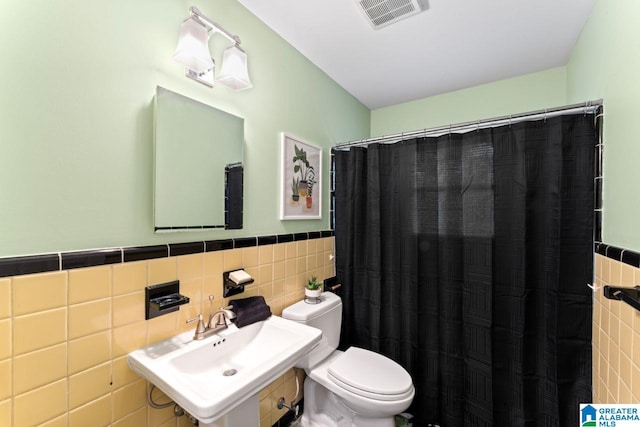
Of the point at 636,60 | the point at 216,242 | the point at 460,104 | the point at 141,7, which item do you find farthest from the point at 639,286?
the point at 141,7

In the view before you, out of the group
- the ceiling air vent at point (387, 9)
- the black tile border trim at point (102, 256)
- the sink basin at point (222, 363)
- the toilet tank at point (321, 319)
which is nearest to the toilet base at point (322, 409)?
the toilet tank at point (321, 319)

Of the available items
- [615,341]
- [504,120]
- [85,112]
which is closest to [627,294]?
[615,341]

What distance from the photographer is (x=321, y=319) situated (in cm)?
163

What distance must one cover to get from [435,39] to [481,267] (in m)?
1.38

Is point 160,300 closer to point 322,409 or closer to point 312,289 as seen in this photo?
point 312,289

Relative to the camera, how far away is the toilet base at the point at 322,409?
1512 millimetres

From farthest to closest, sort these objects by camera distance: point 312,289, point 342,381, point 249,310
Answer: point 312,289 < point 342,381 < point 249,310

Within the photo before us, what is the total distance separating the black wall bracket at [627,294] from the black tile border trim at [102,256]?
58.4 inches

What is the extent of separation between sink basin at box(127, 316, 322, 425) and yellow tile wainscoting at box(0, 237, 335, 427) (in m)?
0.09

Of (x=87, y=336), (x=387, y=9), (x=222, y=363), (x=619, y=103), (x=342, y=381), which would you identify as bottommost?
(x=342, y=381)

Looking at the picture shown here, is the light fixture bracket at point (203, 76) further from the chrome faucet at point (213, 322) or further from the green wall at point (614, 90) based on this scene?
the green wall at point (614, 90)

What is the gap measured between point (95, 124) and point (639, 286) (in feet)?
6.25

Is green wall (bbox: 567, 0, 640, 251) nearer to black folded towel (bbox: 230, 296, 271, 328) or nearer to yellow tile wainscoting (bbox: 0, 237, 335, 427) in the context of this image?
black folded towel (bbox: 230, 296, 271, 328)

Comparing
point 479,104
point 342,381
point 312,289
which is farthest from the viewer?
point 479,104
